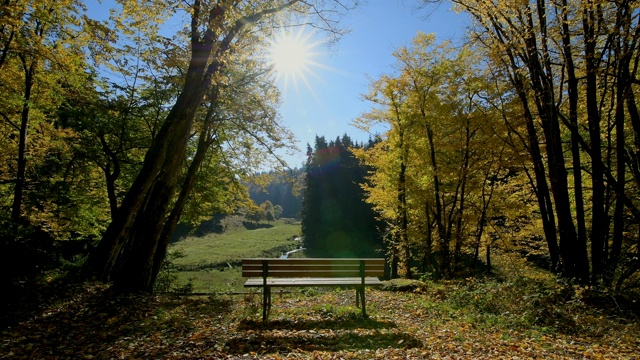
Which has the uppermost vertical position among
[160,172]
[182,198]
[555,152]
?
[555,152]

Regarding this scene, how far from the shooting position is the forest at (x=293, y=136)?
7500 mm

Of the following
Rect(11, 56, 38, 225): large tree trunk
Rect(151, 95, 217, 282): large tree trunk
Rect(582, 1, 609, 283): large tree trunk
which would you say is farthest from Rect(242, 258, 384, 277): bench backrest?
Rect(11, 56, 38, 225): large tree trunk

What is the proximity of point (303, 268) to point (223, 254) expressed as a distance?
40821 millimetres

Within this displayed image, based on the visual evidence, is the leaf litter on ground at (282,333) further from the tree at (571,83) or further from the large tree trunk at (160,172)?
the tree at (571,83)

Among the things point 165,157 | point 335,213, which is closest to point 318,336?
point 165,157

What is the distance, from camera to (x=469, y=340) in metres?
4.92

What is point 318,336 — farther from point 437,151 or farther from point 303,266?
point 437,151

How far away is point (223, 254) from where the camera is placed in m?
44.4

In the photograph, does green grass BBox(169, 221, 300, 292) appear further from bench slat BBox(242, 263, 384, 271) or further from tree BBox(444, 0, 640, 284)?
tree BBox(444, 0, 640, 284)

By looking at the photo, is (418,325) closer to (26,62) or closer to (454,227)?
(454,227)

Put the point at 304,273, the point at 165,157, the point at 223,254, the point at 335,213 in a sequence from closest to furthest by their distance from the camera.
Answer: the point at 304,273 → the point at 165,157 → the point at 223,254 → the point at 335,213

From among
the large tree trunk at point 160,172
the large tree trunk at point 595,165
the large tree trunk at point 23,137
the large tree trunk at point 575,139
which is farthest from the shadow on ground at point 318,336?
the large tree trunk at point 23,137

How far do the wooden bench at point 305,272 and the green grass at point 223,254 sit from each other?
18130mm

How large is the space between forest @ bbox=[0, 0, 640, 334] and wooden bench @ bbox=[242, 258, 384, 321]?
2922 millimetres
